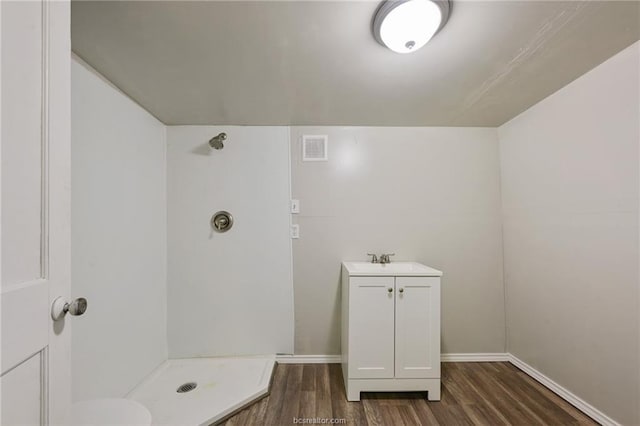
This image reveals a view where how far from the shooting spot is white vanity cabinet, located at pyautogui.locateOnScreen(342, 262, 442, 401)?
1.68m

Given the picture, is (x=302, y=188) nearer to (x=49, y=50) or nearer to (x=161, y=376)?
(x=49, y=50)

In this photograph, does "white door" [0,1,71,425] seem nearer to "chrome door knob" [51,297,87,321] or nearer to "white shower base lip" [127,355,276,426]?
"chrome door knob" [51,297,87,321]

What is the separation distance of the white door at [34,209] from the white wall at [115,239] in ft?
2.56

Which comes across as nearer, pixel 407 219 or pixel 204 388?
pixel 204 388

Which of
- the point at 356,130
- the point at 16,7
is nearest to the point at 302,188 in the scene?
the point at 356,130

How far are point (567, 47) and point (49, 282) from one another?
7.37 ft

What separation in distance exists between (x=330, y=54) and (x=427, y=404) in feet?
7.15

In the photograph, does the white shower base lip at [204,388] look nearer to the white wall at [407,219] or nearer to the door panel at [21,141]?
the white wall at [407,219]

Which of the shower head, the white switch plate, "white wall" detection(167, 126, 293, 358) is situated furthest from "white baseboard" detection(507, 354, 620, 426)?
the shower head

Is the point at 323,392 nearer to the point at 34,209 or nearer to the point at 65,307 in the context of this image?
the point at 65,307

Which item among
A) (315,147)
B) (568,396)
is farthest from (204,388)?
(568,396)

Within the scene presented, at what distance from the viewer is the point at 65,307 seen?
68cm

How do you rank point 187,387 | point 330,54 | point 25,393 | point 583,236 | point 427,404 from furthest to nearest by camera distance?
1. point 187,387
2. point 427,404
3. point 583,236
4. point 330,54
5. point 25,393

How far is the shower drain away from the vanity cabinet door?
1091 millimetres
